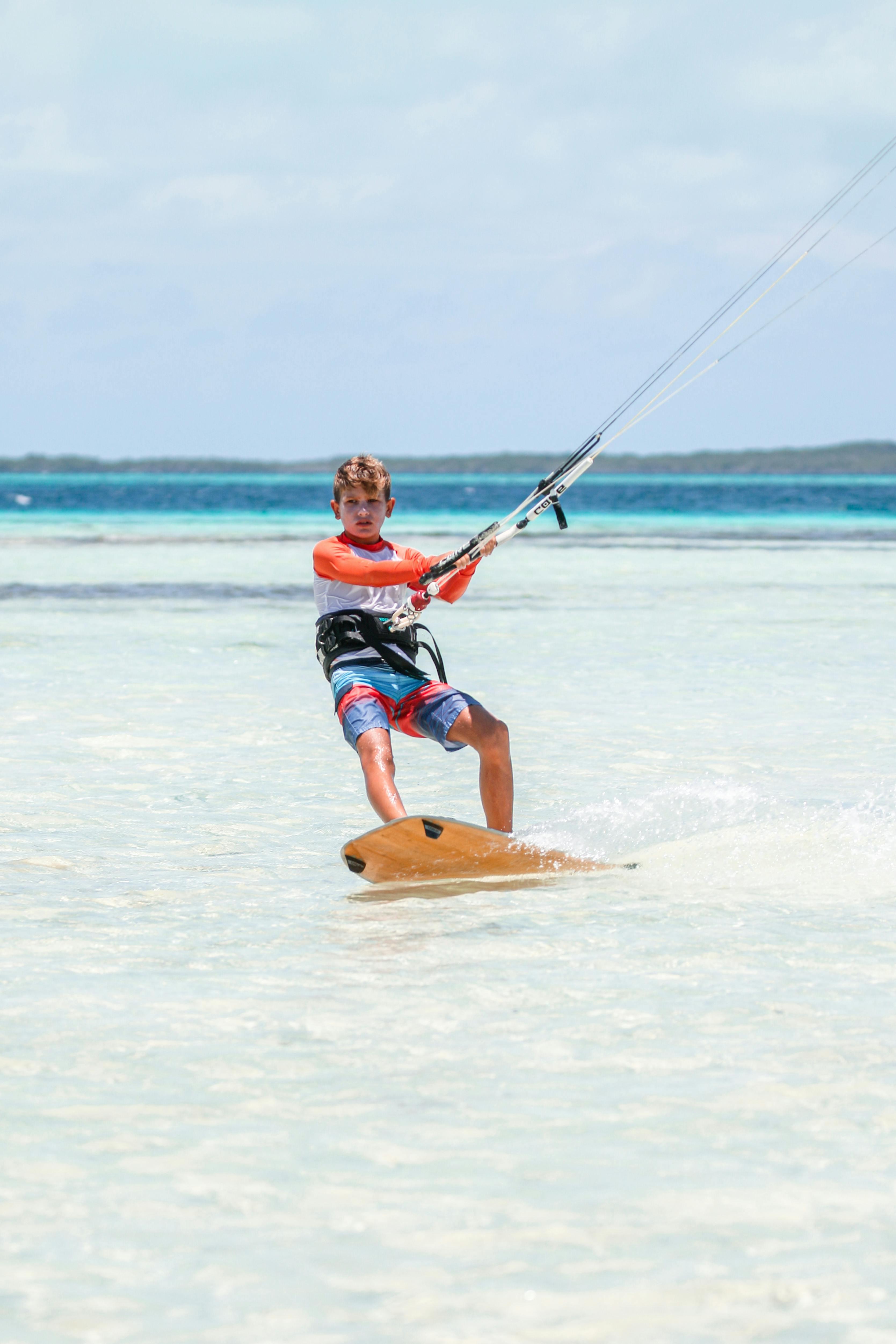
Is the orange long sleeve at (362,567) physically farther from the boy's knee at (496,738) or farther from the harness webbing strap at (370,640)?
the boy's knee at (496,738)

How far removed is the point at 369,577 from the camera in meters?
5.93

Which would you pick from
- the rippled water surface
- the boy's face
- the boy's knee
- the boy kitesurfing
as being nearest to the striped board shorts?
the boy kitesurfing

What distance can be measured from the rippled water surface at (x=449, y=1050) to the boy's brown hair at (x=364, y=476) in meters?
1.53

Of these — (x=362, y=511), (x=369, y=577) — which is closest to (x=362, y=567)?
(x=369, y=577)

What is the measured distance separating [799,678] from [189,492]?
117926mm

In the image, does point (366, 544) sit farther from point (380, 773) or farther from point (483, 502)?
point (483, 502)

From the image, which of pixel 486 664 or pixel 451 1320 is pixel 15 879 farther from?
pixel 486 664

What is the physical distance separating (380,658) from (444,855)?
2.82ft

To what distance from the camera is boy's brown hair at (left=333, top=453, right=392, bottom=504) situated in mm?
6043

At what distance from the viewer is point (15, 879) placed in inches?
234

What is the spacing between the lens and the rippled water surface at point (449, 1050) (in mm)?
2789

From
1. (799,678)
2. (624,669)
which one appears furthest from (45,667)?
(799,678)

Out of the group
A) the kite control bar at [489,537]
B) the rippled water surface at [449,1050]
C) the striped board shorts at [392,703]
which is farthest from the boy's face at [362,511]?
the rippled water surface at [449,1050]

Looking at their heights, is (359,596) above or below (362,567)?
below
